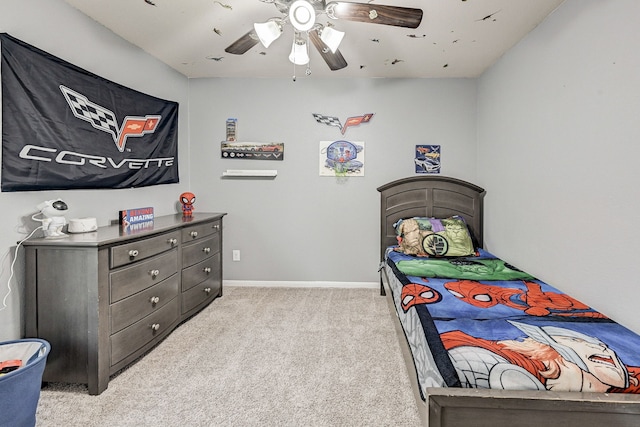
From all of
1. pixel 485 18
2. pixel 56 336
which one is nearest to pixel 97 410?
pixel 56 336

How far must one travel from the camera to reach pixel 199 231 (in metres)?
3.44

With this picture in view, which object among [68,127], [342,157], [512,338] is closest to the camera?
[512,338]

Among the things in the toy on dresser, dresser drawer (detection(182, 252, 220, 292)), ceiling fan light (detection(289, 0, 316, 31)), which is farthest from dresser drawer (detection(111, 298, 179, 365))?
ceiling fan light (detection(289, 0, 316, 31))

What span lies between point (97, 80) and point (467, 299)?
3.04 m

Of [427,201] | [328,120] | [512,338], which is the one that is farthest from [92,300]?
[427,201]

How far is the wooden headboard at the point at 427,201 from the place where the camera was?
407cm

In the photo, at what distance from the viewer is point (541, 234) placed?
2740 millimetres

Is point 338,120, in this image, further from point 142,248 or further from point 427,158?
point 142,248

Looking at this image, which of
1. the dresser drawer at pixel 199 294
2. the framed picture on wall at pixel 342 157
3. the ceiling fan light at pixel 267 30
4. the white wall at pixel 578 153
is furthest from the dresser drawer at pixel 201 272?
the white wall at pixel 578 153

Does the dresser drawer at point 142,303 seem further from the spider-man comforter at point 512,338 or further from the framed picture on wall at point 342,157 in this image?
the framed picture on wall at point 342,157

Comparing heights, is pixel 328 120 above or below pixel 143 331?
above

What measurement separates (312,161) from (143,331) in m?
2.51

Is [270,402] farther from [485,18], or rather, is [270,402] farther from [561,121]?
[485,18]

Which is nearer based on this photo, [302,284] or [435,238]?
[435,238]
